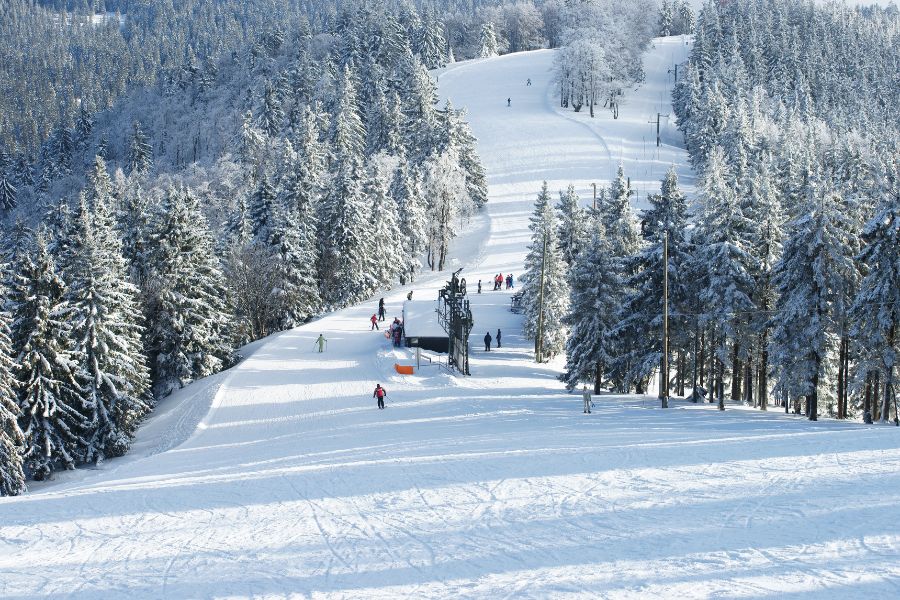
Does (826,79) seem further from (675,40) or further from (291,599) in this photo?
(291,599)

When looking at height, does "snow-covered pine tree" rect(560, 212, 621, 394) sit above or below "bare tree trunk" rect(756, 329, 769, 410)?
above

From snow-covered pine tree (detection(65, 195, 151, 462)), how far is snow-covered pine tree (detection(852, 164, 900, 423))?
3259 centimetres

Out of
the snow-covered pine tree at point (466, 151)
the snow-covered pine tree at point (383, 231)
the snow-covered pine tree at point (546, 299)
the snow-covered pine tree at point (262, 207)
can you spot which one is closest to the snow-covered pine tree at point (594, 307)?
the snow-covered pine tree at point (546, 299)

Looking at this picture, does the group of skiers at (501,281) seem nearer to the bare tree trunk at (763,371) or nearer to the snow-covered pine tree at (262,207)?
the snow-covered pine tree at (262,207)

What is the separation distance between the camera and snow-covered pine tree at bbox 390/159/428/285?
76.7 metres

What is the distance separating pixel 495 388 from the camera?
4006 cm

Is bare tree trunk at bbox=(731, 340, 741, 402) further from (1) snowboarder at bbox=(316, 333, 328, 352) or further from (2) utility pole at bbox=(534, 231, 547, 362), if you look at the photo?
(1) snowboarder at bbox=(316, 333, 328, 352)

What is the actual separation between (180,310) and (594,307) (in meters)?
24.8

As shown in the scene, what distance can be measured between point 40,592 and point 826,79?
14876 cm

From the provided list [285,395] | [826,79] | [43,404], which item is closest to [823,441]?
[285,395]

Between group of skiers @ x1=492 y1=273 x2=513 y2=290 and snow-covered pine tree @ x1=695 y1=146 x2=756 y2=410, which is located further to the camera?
group of skiers @ x1=492 y1=273 x2=513 y2=290

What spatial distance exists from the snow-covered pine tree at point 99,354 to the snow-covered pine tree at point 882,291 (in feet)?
107

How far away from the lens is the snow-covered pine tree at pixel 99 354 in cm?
3766

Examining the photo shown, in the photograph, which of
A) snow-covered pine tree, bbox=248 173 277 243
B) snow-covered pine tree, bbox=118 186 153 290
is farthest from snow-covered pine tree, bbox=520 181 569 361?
snow-covered pine tree, bbox=118 186 153 290
